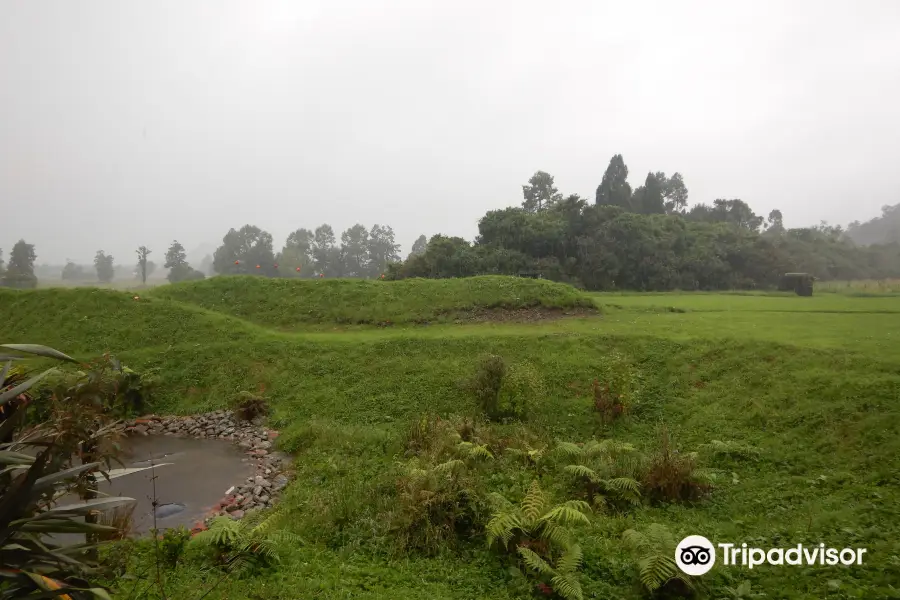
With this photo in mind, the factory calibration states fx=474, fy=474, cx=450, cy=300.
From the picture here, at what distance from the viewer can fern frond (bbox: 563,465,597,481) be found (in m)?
8.92

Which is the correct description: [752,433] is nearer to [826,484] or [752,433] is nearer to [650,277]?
[826,484]

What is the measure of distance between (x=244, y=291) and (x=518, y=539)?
23.3 meters

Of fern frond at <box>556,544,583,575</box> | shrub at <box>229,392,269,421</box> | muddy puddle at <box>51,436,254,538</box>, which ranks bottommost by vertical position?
muddy puddle at <box>51,436,254,538</box>

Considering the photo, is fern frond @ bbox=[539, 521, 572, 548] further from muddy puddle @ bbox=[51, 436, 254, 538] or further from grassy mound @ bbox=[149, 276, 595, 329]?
grassy mound @ bbox=[149, 276, 595, 329]

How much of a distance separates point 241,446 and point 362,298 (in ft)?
39.4

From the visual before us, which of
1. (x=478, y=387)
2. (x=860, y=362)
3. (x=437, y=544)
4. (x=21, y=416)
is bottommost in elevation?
(x=437, y=544)

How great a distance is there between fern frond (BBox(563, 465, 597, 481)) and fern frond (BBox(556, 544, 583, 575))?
287cm

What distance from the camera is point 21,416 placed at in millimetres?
3385

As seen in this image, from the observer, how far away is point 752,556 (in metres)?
6.04

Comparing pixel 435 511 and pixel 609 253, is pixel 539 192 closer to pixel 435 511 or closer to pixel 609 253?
pixel 609 253

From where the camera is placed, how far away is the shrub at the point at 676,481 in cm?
841

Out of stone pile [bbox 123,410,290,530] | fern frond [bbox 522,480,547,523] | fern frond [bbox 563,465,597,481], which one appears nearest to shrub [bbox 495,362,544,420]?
fern frond [bbox 563,465,597,481]

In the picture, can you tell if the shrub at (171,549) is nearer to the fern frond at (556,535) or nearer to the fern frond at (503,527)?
the fern frond at (503,527)

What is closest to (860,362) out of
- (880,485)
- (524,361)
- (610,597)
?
(880,485)
